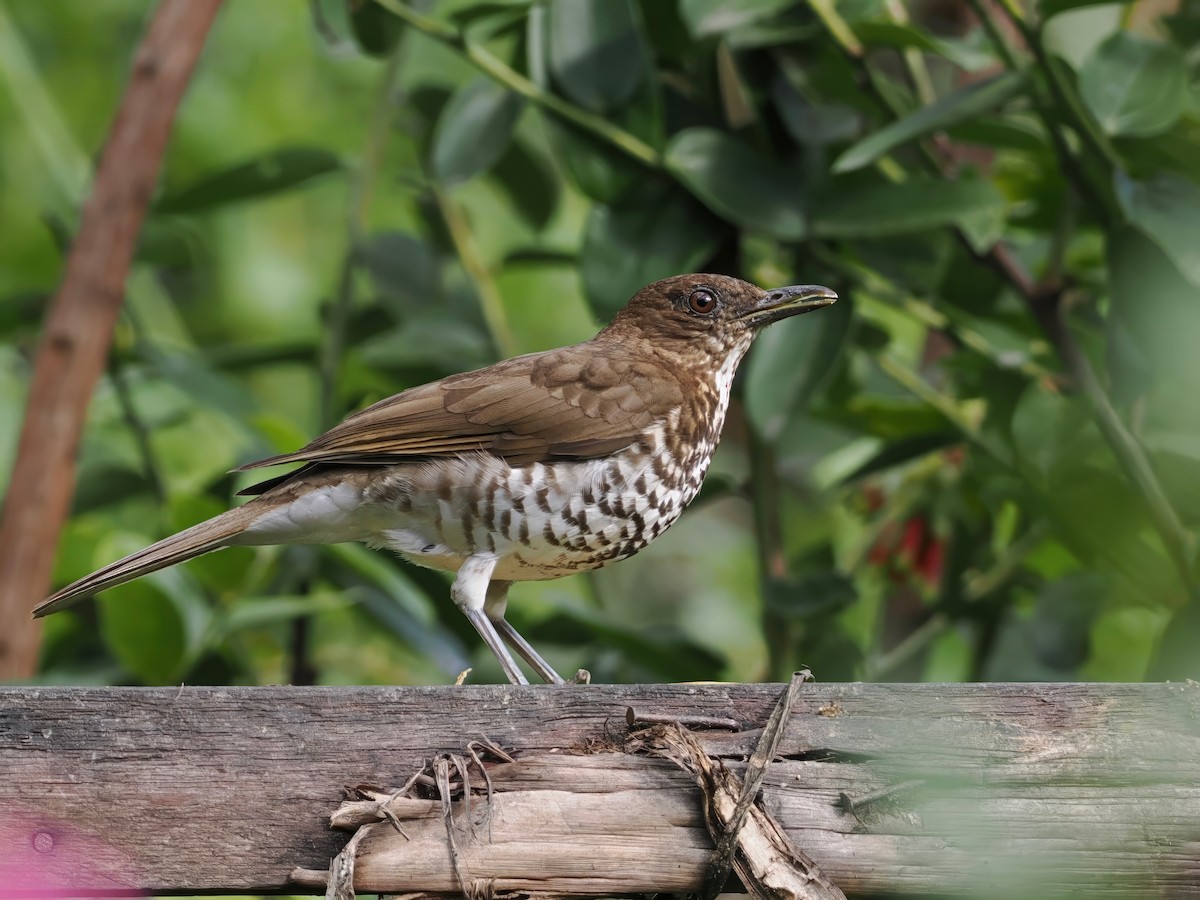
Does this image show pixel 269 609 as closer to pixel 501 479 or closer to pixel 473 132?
pixel 501 479

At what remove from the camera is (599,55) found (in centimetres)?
406

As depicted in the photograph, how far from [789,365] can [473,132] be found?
3.63ft

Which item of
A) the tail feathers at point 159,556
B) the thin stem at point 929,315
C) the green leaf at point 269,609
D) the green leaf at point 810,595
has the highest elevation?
the thin stem at point 929,315

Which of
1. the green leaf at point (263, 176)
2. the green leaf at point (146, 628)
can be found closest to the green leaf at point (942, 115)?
the green leaf at point (263, 176)

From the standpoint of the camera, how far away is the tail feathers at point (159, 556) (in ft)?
9.70

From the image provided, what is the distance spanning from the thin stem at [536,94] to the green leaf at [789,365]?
2.02 feet

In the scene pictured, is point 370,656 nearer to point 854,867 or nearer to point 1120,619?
point 1120,619

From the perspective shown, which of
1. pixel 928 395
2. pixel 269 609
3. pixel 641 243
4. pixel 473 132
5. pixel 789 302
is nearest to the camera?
pixel 789 302

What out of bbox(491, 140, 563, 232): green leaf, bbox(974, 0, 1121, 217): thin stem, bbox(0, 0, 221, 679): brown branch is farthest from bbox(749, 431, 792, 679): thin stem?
bbox(0, 0, 221, 679): brown branch

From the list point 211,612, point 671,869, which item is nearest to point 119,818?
point 671,869

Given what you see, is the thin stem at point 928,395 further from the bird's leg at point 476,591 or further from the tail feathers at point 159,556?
the tail feathers at point 159,556

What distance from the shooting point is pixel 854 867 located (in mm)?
2178

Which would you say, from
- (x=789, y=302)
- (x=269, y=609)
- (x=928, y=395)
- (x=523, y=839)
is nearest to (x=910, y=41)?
(x=789, y=302)

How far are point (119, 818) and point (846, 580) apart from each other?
8.01 ft
